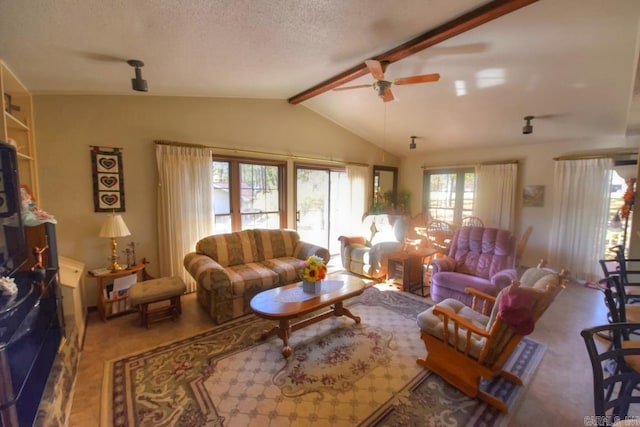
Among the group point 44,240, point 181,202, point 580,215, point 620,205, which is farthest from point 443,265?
point 44,240

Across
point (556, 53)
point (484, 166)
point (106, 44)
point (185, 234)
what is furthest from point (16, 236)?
point (484, 166)

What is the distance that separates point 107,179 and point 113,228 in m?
0.66

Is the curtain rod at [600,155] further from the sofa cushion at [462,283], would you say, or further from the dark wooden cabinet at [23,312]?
the dark wooden cabinet at [23,312]

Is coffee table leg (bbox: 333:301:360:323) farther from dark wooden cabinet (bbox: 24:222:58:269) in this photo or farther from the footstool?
dark wooden cabinet (bbox: 24:222:58:269)

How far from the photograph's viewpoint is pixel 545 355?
2438 mm

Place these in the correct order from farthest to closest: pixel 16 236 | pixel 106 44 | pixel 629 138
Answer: pixel 629 138
pixel 106 44
pixel 16 236

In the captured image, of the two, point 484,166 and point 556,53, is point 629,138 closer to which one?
point 484,166

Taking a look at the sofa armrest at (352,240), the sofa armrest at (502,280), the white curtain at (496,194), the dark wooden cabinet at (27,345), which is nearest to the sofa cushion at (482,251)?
the sofa armrest at (502,280)

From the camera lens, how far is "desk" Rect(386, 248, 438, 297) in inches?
153

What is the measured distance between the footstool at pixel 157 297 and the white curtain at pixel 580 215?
5905 mm

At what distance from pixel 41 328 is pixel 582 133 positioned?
6764mm

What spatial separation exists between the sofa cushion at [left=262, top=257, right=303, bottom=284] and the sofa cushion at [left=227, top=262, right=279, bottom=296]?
0.27 feet

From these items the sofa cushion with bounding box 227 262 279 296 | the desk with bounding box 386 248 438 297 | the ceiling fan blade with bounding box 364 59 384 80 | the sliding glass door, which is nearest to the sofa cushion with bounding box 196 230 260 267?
the sofa cushion with bounding box 227 262 279 296

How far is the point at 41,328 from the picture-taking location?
6.23 ft
